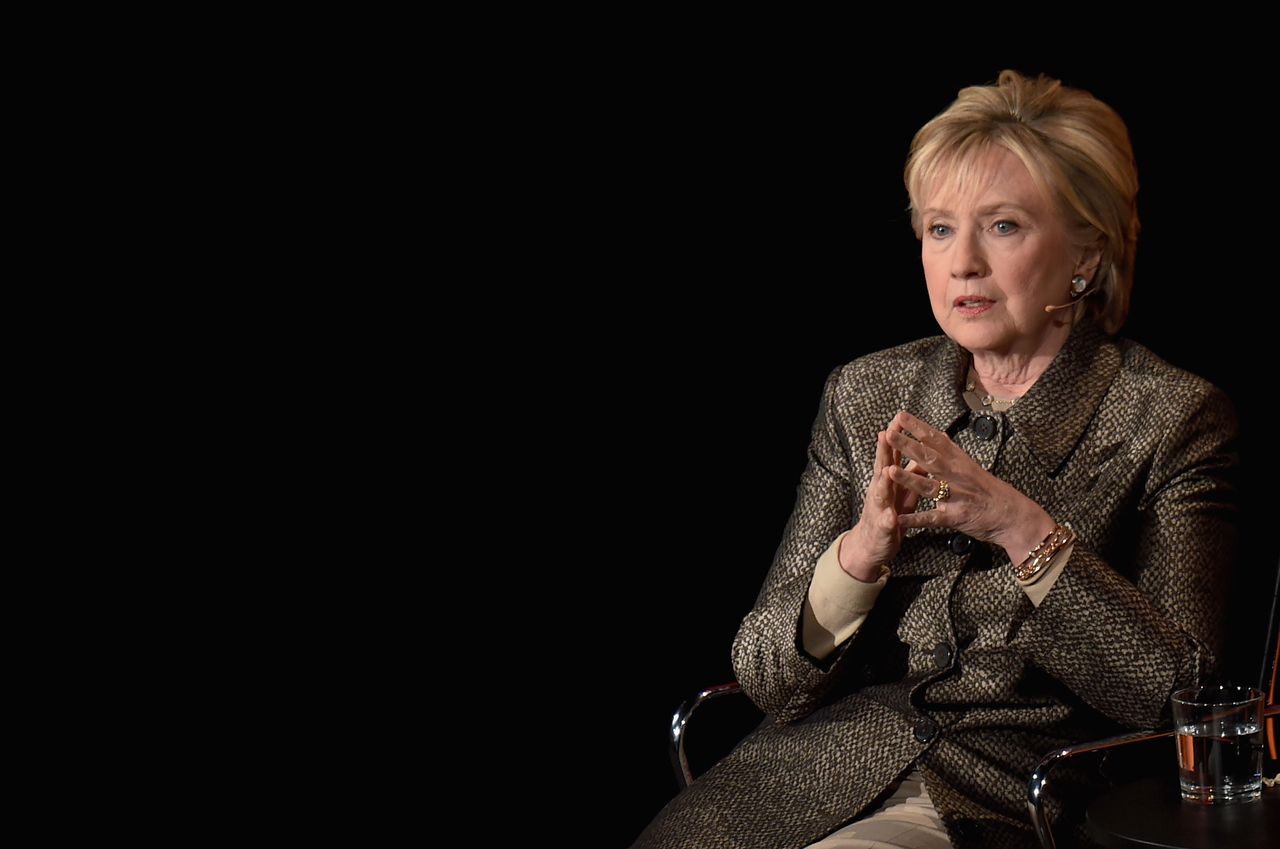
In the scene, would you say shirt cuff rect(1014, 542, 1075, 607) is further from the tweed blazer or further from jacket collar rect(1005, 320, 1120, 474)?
jacket collar rect(1005, 320, 1120, 474)

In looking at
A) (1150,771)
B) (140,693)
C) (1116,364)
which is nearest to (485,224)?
(140,693)

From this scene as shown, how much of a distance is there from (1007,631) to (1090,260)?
0.62m

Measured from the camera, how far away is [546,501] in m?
3.68

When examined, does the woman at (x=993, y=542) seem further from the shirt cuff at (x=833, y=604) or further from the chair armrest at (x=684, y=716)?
the chair armrest at (x=684, y=716)

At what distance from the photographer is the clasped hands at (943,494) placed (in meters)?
2.31

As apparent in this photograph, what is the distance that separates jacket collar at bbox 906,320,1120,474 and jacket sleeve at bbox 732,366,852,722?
0.54 feet

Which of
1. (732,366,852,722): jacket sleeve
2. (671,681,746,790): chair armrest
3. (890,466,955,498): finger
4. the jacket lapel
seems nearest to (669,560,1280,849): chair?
(671,681,746,790): chair armrest

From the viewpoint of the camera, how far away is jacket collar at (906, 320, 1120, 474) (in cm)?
250

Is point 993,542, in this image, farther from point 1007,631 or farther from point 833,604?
point 833,604

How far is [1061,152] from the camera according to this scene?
2.53 metres

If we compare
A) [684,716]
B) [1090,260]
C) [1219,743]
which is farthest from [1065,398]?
[684,716]

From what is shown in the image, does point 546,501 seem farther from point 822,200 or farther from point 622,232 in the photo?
point 822,200

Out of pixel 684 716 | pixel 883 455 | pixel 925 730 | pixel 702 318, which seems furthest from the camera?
pixel 702 318

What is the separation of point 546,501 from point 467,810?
2.51ft
